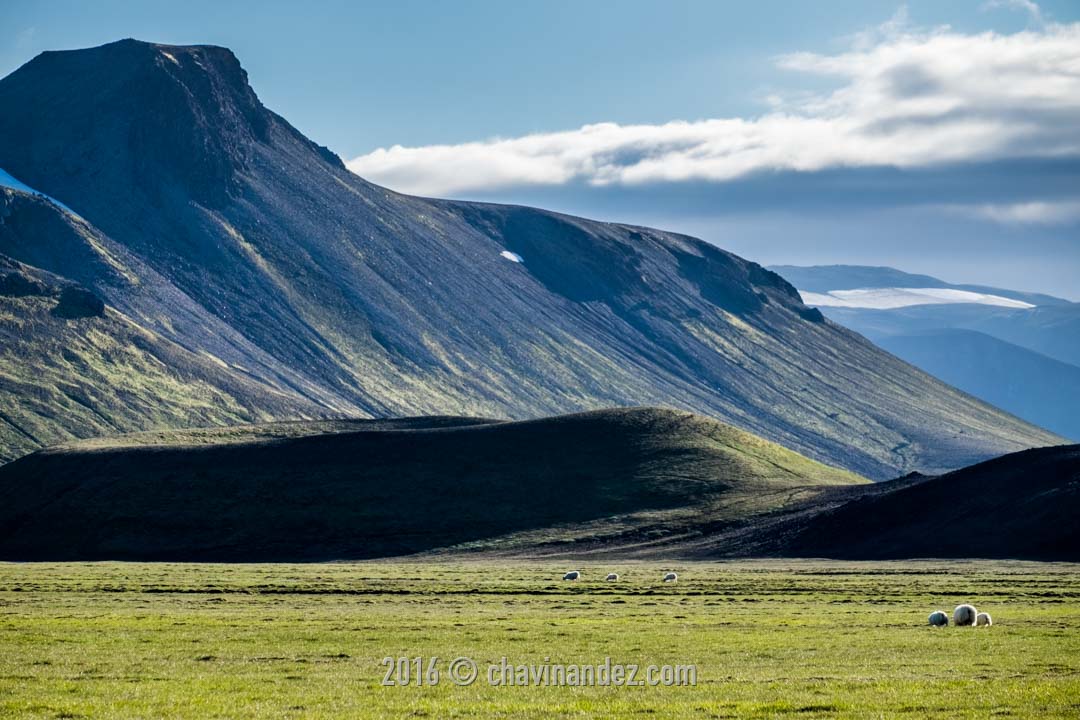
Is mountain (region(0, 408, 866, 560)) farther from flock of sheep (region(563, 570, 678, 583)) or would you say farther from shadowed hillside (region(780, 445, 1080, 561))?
flock of sheep (region(563, 570, 678, 583))

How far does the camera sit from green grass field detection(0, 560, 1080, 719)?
2977 cm

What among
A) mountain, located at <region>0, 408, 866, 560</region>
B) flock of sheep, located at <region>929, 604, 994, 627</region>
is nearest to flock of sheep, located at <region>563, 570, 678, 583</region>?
flock of sheep, located at <region>929, 604, 994, 627</region>

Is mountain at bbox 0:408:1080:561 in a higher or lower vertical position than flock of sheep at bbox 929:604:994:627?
lower

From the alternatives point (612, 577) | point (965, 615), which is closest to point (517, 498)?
point (612, 577)

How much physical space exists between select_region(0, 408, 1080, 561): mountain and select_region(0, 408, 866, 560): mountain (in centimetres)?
28

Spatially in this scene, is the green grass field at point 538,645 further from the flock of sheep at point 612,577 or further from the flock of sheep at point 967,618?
the flock of sheep at point 612,577

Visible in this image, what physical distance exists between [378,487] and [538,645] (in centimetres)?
11329

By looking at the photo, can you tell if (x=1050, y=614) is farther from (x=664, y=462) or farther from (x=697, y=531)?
(x=664, y=462)

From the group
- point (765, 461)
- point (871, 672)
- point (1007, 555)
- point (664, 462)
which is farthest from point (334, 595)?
point (765, 461)

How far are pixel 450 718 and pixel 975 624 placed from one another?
1139 inches

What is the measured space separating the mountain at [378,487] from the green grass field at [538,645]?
5597cm

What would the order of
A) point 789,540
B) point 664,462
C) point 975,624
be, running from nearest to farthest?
point 975,624
point 789,540
point 664,462

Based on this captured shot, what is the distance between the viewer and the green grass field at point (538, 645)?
29766 millimetres

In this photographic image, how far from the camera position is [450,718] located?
2820 cm
